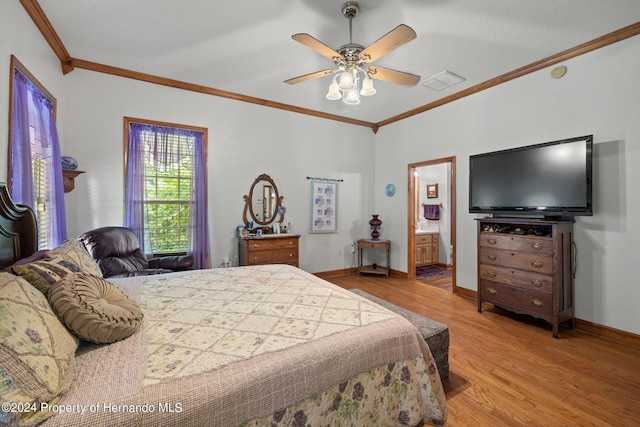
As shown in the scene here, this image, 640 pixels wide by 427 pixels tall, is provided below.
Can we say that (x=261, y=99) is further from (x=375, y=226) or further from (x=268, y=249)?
(x=375, y=226)

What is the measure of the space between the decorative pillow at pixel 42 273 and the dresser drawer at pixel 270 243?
248cm

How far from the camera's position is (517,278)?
118 inches

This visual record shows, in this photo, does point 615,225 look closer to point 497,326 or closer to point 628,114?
point 628,114

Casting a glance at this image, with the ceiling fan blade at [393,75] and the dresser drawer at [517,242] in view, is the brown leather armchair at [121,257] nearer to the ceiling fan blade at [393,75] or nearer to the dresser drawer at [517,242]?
the ceiling fan blade at [393,75]

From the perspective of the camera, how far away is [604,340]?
2.66 m

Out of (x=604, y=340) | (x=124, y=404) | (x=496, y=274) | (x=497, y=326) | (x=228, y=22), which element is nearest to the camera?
(x=124, y=404)

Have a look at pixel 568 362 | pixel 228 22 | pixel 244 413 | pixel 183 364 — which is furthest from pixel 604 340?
pixel 228 22

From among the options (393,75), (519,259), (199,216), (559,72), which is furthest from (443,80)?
(199,216)

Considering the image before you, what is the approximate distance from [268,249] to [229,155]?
1486 mm

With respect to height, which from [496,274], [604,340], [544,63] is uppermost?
[544,63]

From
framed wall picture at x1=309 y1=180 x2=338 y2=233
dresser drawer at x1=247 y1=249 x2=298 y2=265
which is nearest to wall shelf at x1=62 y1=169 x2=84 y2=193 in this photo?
dresser drawer at x1=247 y1=249 x2=298 y2=265

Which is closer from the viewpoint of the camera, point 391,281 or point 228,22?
point 228,22

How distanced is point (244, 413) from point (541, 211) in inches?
132

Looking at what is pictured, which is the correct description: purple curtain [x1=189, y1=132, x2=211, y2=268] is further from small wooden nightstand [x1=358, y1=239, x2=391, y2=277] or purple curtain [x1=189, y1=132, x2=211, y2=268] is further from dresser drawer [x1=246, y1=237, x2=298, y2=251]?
small wooden nightstand [x1=358, y1=239, x2=391, y2=277]
